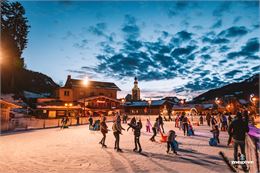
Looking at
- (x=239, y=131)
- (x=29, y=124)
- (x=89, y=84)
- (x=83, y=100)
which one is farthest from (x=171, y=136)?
(x=89, y=84)

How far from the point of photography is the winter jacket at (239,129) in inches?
335

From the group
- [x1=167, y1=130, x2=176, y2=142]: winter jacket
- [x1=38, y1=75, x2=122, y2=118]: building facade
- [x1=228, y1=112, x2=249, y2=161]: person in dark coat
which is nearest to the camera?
[x1=228, y1=112, x2=249, y2=161]: person in dark coat

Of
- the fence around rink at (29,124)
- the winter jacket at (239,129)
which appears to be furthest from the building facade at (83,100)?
the winter jacket at (239,129)

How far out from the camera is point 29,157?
1116 centimetres

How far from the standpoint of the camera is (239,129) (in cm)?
853

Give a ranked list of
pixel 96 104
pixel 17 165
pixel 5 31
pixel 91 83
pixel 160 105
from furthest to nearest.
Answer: pixel 160 105
pixel 91 83
pixel 96 104
pixel 5 31
pixel 17 165

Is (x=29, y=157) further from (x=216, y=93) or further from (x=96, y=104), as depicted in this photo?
(x=216, y=93)

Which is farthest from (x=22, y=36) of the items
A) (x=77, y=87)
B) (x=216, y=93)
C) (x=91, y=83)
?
(x=216, y=93)

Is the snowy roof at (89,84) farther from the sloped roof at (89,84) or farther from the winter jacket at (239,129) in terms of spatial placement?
the winter jacket at (239,129)

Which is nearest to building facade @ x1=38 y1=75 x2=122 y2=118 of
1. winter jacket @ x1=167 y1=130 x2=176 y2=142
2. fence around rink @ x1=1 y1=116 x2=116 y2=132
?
fence around rink @ x1=1 y1=116 x2=116 y2=132

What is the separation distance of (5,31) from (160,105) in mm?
43836

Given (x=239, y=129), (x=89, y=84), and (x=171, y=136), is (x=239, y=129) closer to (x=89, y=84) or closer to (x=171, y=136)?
(x=171, y=136)

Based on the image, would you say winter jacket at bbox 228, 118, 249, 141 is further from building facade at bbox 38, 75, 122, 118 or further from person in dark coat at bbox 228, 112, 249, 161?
building facade at bbox 38, 75, 122, 118

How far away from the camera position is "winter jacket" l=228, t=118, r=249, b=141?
8500mm
